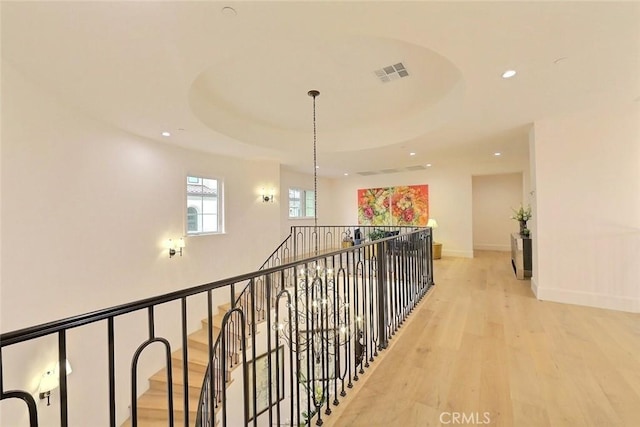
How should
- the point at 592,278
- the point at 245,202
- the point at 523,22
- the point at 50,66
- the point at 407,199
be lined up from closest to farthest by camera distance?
the point at 523,22 → the point at 50,66 → the point at 592,278 → the point at 245,202 → the point at 407,199

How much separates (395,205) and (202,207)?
6.22 meters

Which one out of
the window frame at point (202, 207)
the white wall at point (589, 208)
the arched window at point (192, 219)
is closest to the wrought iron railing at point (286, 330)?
the window frame at point (202, 207)

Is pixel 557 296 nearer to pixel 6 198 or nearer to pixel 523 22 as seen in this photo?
pixel 523 22

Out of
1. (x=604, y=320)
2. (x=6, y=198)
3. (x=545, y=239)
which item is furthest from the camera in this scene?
(x=545, y=239)

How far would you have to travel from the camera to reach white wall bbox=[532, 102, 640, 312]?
3.75m

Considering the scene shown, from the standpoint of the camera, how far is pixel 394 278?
3.37m

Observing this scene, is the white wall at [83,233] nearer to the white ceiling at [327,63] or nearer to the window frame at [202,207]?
the window frame at [202,207]

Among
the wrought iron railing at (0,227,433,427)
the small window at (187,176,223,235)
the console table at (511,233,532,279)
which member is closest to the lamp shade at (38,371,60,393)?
the wrought iron railing at (0,227,433,427)

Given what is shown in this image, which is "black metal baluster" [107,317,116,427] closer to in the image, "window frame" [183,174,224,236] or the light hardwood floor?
the light hardwood floor

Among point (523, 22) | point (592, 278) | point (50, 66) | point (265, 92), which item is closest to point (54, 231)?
point (50, 66)

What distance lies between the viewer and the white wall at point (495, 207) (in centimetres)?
909

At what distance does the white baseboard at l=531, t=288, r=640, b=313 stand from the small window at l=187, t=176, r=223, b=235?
611 centimetres

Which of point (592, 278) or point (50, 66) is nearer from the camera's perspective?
point (50, 66)

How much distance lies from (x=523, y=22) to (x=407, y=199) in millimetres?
7355
